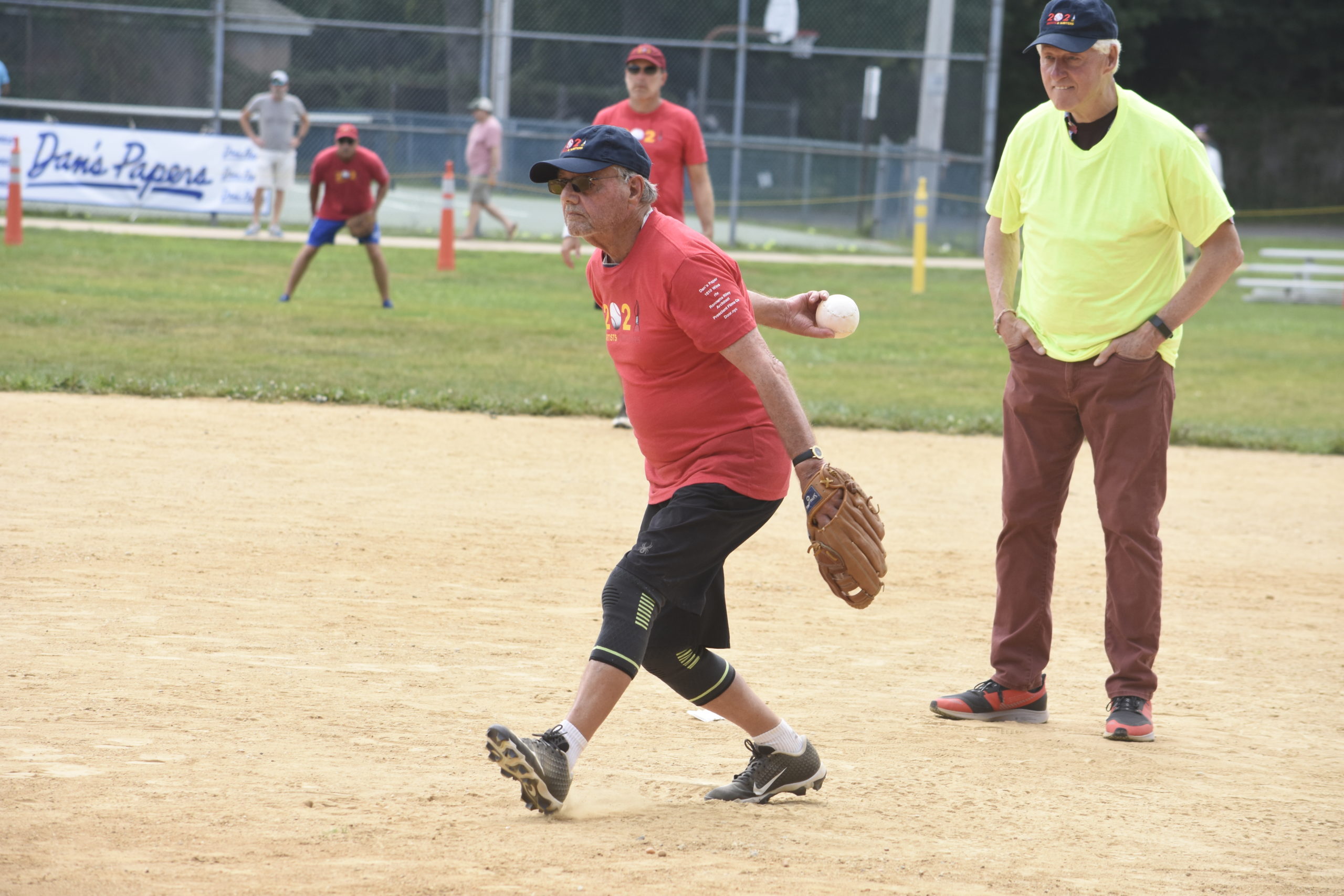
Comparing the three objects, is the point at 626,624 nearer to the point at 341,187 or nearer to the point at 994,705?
the point at 994,705

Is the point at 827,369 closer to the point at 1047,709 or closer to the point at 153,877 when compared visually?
the point at 1047,709

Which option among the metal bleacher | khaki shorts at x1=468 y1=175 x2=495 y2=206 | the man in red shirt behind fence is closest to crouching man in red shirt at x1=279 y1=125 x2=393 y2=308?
the man in red shirt behind fence

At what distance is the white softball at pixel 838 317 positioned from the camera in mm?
4227

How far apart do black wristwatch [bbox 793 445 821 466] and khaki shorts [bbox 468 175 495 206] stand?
62.8 feet

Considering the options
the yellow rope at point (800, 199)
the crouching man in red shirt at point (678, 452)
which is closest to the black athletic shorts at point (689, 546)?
the crouching man in red shirt at point (678, 452)

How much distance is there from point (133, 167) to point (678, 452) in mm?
19518

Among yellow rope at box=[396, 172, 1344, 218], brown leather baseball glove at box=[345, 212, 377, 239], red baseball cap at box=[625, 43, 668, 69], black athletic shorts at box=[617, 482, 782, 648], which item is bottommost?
black athletic shorts at box=[617, 482, 782, 648]

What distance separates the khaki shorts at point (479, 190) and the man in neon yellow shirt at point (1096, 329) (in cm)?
1803

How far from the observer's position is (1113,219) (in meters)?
4.74

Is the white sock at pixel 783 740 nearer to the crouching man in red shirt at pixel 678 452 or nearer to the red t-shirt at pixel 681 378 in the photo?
the crouching man in red shirt at pixel 678 452

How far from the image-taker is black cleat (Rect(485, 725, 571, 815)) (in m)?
3.62

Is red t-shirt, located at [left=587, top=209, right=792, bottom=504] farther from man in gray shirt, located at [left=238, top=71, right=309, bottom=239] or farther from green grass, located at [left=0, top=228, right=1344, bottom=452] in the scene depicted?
man in gray shirt, located at [left=238, top=71, right=309, bottom=239]

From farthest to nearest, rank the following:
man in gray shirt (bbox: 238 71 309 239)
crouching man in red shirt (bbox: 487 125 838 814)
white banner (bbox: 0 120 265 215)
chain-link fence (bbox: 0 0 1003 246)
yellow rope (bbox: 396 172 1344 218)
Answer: yellow rope (bbox: 396 172 1344 218) → chain-link fence (bbox: 0 0 1003 246) → white banner (bbox: 0 120 265 215) → man in gray shirt (bbox: 238 71 309 239) → crouching man in red shirt (bbox: 487 125 838 814)

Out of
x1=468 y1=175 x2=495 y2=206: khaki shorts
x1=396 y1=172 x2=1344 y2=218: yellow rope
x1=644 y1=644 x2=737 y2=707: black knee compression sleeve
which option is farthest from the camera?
x1=396 y1=172 x2=1344 y2=218: yellow rope
